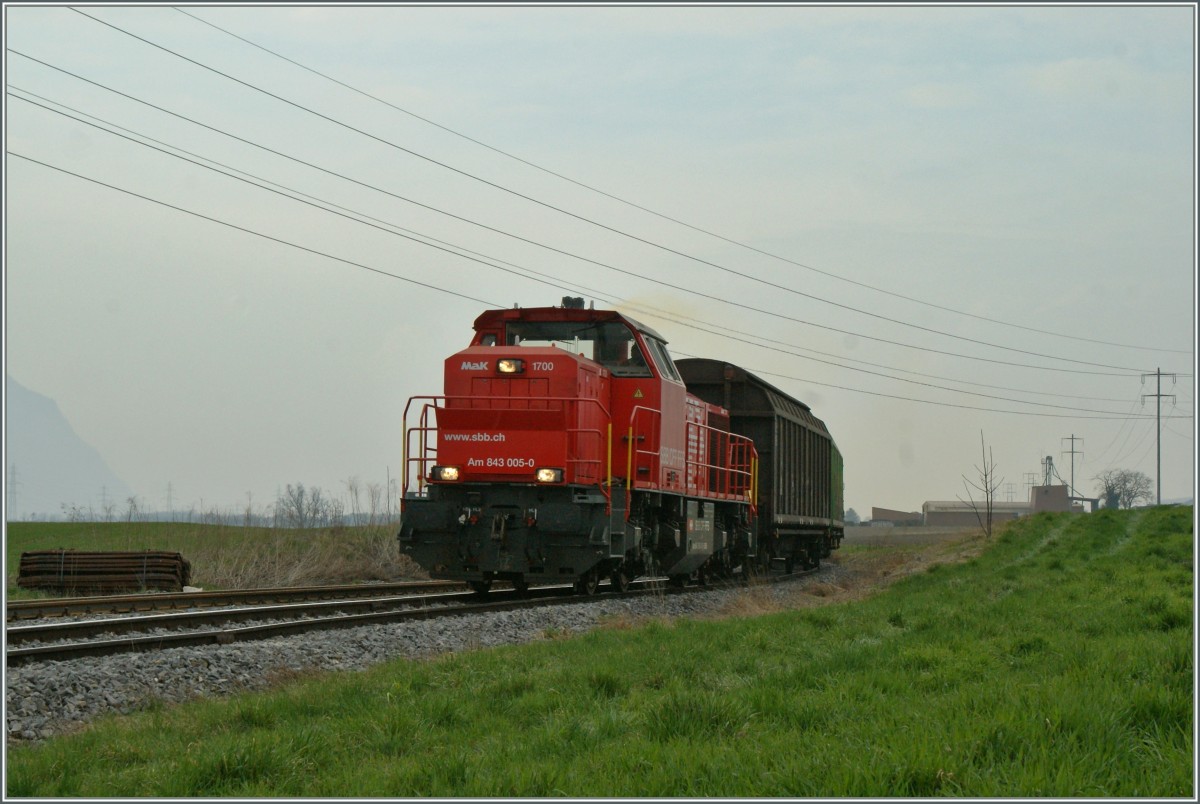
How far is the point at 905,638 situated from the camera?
9844 mm

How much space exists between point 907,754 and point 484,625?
8.01 m

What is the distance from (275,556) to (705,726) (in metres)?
17.5

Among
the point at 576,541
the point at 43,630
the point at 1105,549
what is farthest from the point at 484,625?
the point at 1105,549

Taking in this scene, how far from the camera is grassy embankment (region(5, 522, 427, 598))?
20531 mm

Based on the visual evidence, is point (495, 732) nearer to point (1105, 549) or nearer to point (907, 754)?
point (907, 754)

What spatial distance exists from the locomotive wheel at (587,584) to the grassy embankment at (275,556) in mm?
7013

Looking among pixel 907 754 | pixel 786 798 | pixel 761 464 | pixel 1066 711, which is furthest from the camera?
pixel 761 464

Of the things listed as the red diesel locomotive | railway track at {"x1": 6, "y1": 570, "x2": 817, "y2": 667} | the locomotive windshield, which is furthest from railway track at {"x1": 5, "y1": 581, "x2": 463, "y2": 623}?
the locomotive windshield

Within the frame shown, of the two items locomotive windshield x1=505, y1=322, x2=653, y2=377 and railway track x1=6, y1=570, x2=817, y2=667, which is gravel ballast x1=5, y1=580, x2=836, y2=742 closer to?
railway track x1=6, y1=570, x2=817, y2=667

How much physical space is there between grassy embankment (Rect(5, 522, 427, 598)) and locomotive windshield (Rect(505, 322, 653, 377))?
805cm

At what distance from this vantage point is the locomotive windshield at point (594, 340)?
52.1 ft

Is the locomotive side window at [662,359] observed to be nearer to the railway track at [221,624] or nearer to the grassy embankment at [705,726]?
the railway track at [221,624]

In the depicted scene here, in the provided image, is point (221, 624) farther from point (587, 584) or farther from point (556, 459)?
point (587, 584)

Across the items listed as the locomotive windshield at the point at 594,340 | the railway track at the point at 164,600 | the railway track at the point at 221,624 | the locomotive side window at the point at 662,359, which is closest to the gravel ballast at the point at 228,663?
the railway track at the point at 221,624
